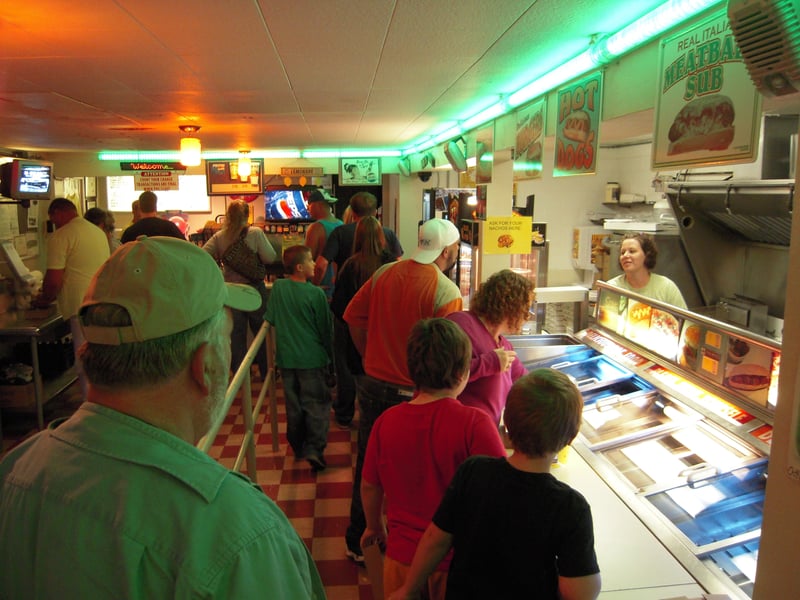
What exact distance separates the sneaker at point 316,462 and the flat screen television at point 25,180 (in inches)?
202

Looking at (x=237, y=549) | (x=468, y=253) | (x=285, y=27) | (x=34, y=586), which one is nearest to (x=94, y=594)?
(x=34, y=586)

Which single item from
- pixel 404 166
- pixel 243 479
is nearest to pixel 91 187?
pixel 404 166

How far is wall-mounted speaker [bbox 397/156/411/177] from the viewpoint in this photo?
1148 cm

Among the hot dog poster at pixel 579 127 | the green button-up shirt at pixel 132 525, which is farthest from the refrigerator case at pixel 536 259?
the green button-up shirt at pixel 132 525

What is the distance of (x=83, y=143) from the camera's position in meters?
9.59

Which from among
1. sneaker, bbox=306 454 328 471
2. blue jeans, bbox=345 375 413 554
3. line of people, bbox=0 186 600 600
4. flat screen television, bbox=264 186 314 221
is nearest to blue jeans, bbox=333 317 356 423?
sneaker, bbox=306 454 328 471

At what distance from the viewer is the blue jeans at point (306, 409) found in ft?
14.1

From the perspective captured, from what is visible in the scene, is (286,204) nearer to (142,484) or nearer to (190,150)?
(190,150)

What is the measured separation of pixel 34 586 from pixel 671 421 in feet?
8.67

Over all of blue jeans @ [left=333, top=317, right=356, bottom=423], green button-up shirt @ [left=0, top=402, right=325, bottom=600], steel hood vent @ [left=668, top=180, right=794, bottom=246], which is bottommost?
blue jeans @ [left=333, top=317, right=356, bottom=423]

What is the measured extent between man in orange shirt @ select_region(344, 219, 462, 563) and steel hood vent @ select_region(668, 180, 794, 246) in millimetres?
1983

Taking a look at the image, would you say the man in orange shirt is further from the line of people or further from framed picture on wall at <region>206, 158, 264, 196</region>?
framed picture on wall at <region>206, 158, 264, 196</region>

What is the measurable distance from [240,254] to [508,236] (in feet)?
8.58

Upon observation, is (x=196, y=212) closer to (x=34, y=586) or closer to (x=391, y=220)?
(x=391, y=220)
